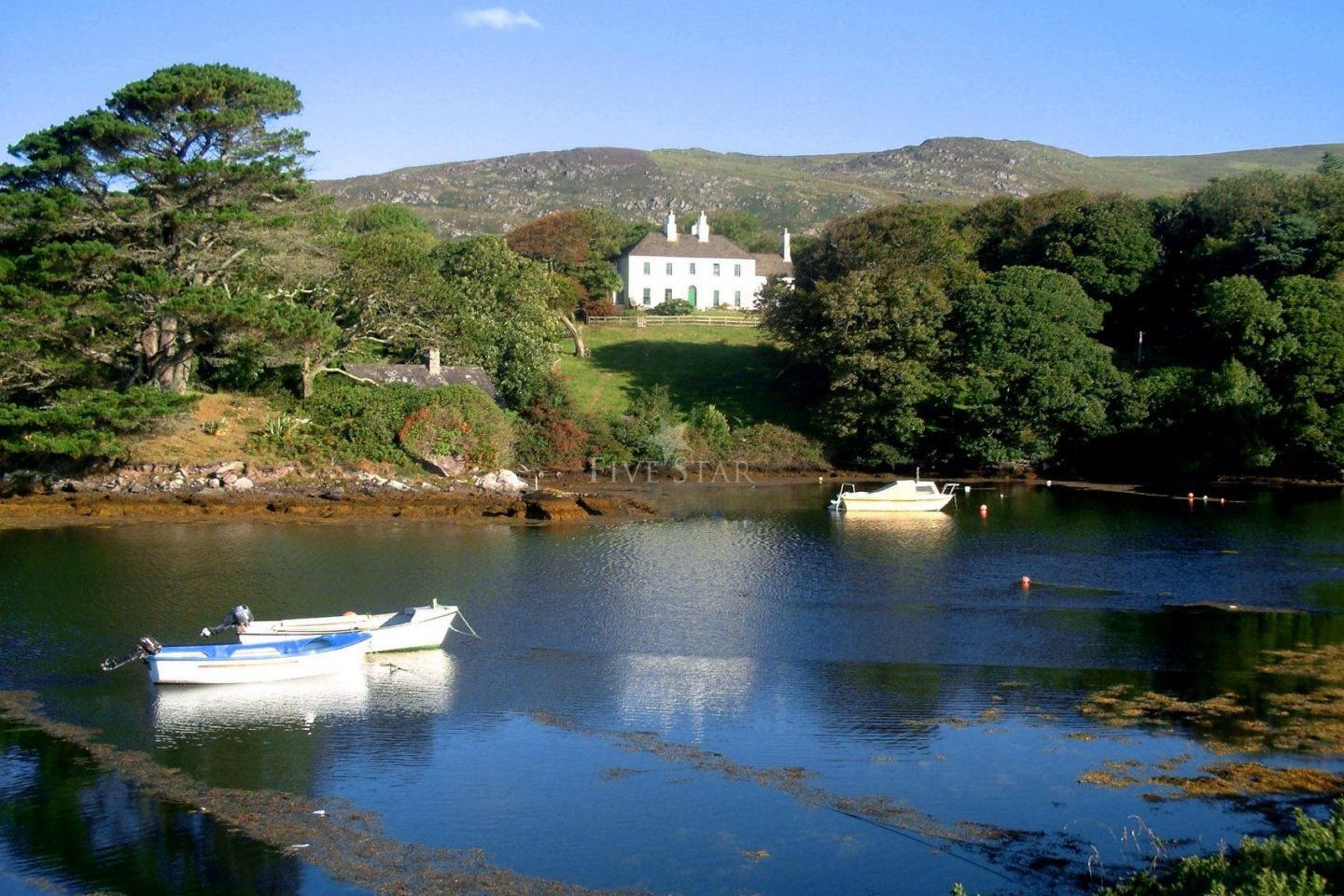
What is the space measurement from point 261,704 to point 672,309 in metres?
68.9

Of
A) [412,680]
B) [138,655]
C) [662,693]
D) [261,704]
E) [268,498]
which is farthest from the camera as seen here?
[268,498]

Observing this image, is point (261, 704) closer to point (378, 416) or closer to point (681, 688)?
point (681, 688)

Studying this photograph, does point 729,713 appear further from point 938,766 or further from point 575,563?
point 575,563

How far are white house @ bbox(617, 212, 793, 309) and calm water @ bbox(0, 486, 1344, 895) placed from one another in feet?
189

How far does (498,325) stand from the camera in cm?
6241

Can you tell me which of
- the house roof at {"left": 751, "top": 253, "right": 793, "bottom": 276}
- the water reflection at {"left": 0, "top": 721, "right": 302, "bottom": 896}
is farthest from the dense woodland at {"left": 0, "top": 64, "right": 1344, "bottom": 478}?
the water reflection at {"left": 0, "top": 721, "right": 302, "bottom": 896}

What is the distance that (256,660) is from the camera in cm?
2439

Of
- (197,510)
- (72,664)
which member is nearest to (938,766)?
(72,664)

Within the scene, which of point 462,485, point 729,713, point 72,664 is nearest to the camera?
point 729,713

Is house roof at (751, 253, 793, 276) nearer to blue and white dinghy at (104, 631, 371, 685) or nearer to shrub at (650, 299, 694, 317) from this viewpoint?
shrub at (650, 299, 694, 317)

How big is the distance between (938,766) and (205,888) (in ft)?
36.8

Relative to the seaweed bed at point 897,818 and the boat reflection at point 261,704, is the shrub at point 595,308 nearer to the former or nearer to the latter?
the boat reflection at point 261,704

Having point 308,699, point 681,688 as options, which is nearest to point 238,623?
point 308,699

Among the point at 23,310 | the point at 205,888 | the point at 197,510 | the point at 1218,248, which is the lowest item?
the point at 205,888
